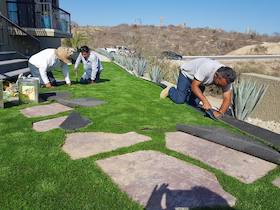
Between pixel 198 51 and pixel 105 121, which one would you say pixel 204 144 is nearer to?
pixel 105 121

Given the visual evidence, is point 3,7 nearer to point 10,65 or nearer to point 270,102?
point 10,65

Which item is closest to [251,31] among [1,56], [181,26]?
[181,26]

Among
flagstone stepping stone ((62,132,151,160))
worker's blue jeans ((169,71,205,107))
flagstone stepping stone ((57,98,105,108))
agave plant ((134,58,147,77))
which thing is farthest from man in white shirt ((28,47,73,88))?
agave plant ((134,58,147,77))

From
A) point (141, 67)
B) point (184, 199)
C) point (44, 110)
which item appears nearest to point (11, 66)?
point (44, 110)

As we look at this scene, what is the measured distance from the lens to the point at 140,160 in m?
3.55

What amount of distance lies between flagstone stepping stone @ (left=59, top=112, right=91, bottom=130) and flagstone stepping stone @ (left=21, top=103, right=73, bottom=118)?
529 mm

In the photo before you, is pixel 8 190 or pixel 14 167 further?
pixel 14 167

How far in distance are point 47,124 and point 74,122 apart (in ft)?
1.33

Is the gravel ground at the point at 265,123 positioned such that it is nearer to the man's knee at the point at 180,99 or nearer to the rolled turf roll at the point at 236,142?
the man's knee at the point at 180,99

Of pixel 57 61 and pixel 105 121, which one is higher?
pixel 57 61

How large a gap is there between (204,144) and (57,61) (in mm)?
4998

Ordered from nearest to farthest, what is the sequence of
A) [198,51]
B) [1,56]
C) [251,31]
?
1. [1,56]
2. [198,51]
3. [251,31]

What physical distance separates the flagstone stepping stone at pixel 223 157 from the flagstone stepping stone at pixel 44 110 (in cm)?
231

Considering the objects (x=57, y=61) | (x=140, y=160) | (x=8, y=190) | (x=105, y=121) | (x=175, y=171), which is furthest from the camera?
(x=57, y=61)
